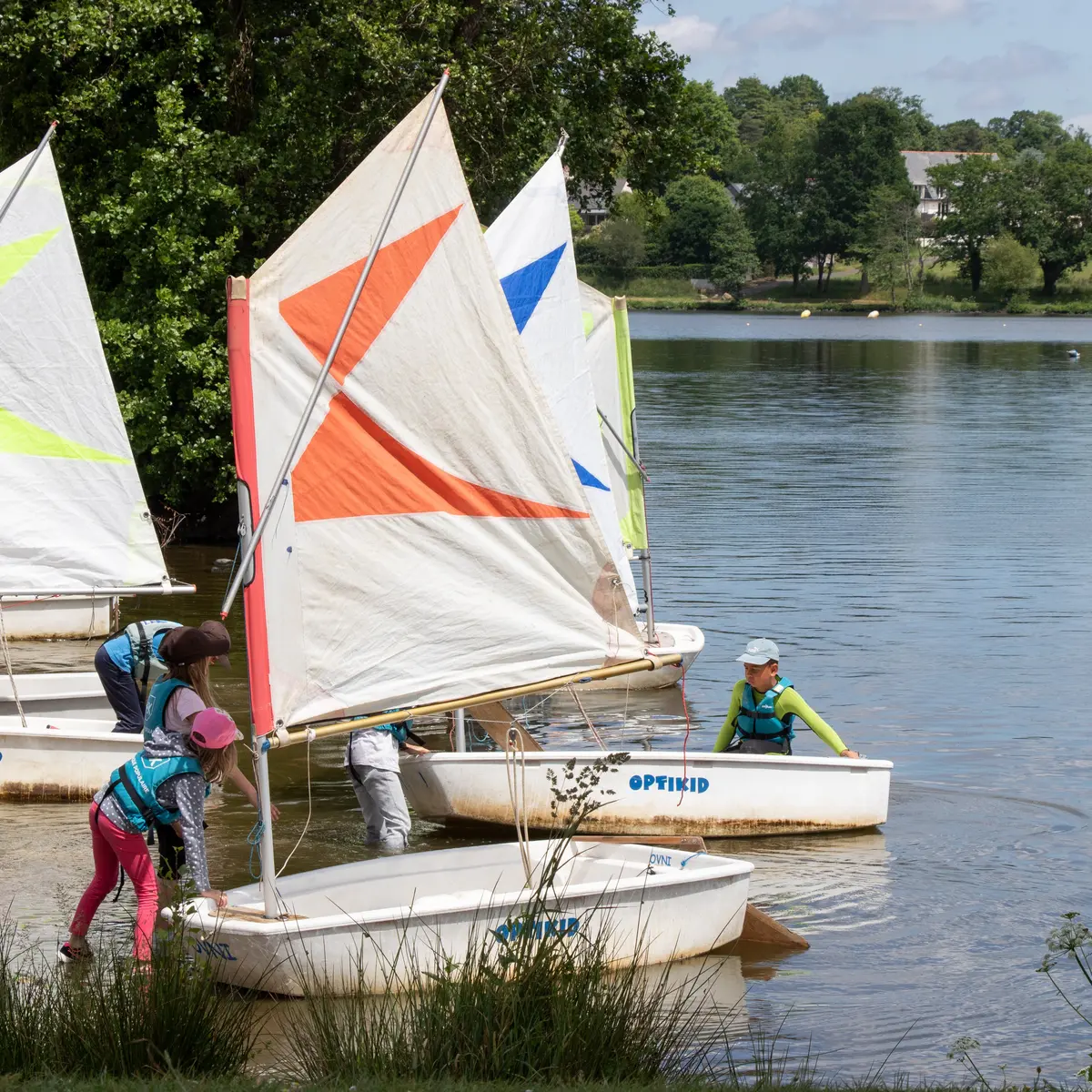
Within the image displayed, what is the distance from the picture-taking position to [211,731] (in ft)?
27.1

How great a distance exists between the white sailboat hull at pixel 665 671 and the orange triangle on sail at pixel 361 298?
7.20 metres

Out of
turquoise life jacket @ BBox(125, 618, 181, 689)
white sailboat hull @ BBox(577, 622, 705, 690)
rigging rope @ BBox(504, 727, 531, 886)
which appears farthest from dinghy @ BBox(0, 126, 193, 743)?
white sailboat hull @ BBox(577, 622, 705, 690)

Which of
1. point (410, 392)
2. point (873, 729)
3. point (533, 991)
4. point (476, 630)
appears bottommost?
point (873, 729)

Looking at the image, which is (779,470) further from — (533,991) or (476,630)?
(533,991)

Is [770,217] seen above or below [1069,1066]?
above

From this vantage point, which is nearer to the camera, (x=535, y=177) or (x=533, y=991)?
(x=533, y=991)

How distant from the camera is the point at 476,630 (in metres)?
9.23

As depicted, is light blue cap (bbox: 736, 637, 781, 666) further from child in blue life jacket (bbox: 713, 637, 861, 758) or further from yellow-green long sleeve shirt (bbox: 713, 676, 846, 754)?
yellow-green long sleeve shirt (bbox: 713, 676, 846, 754)

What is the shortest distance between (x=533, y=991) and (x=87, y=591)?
7.59 metres

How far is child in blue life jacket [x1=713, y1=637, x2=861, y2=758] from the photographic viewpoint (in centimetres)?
1198

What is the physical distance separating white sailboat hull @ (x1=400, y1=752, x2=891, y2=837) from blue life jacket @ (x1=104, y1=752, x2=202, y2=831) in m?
3.69

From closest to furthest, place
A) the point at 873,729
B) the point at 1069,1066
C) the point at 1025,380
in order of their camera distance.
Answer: the point at 1069,1066 < the point at 873,729 < the point at 1025,380

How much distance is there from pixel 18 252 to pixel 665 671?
718 centimetres

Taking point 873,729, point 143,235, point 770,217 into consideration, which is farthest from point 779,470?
point 770,217
